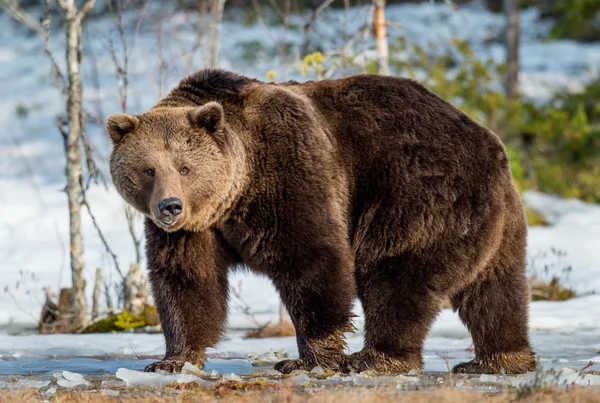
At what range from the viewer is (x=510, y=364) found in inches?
248

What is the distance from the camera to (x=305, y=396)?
4.55 metres

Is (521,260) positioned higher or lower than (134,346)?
higher

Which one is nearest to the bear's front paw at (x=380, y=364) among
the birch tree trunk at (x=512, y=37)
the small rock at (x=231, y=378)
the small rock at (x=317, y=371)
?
the small rock at (x=317, y=371)

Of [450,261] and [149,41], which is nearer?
[450,261]

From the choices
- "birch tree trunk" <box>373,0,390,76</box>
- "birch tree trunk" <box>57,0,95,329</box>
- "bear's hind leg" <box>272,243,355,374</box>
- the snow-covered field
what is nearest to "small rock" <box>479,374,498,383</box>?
the snow-covered field

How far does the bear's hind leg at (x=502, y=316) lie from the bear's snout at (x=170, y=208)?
2.24 metres

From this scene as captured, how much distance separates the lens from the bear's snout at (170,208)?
5562mm

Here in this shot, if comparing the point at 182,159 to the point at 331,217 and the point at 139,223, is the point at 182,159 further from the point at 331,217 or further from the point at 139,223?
the point at 139,223

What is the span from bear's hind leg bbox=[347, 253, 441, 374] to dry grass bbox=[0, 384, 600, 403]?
40.2 inches

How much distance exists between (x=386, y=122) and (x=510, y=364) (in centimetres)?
195

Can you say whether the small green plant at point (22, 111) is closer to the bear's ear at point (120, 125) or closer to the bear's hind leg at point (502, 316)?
the bear's ear at point (120, 125)

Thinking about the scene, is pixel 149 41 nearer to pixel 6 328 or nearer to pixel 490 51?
pixel 490 51

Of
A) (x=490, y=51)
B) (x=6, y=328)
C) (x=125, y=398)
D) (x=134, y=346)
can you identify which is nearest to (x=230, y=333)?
(x=134, y=346)

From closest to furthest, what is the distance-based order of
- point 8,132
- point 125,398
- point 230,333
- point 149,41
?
point 125,398 < point 230,333 < point 8,132 < point 149,41
